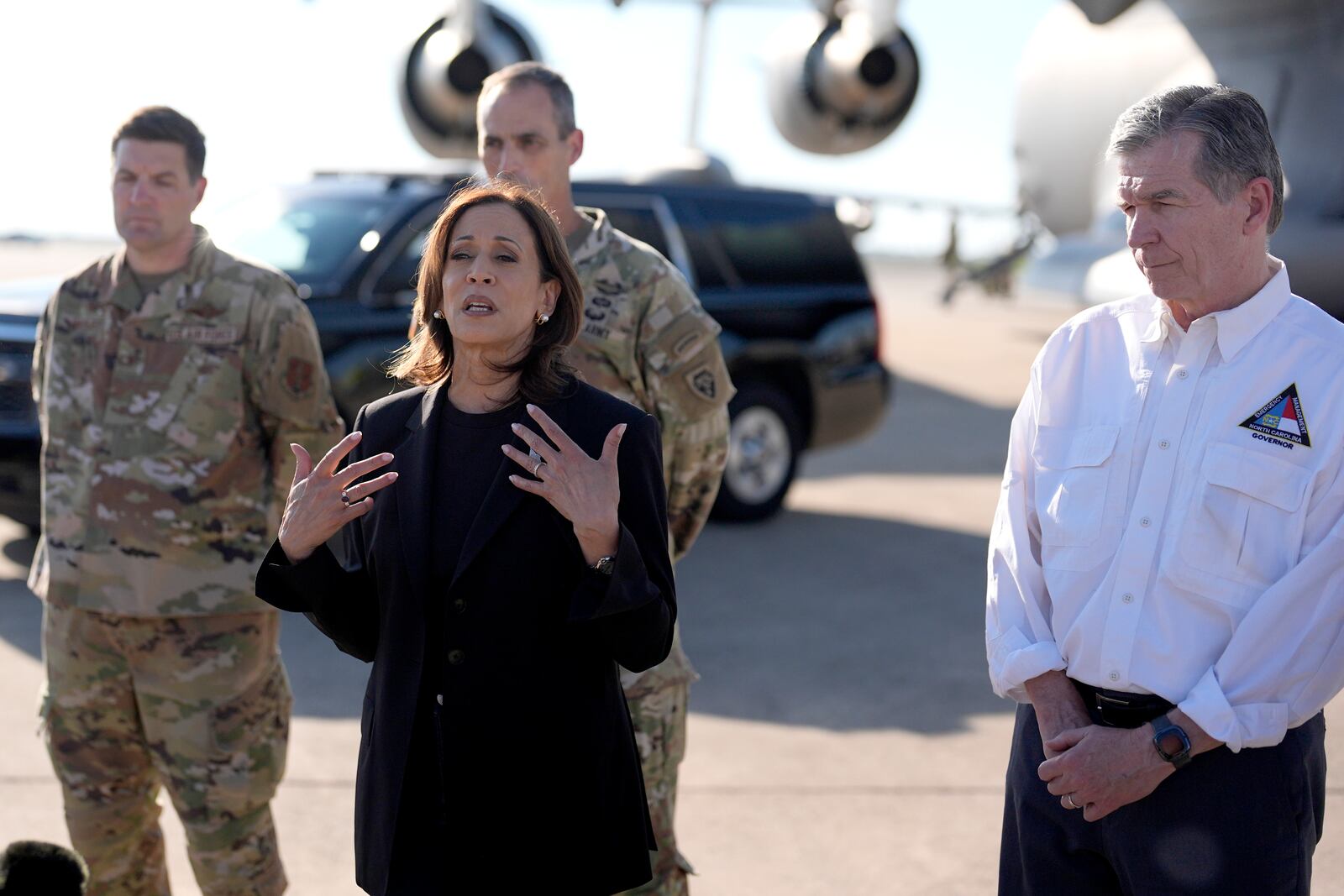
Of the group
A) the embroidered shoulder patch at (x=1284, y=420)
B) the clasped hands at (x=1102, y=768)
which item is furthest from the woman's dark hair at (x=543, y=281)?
the embroidered shoulder patch at (x=1284, y=420)

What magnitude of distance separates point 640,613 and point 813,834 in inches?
92.1

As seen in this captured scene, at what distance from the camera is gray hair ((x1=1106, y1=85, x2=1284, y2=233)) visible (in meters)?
2.15

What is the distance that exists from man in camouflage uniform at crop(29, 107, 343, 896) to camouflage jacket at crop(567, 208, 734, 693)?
0.71 metres

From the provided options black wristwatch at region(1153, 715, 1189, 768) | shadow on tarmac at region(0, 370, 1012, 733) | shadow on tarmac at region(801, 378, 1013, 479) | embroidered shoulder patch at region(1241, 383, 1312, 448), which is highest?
embroidered shoulder patch at region(1241, 383, 1312, 448)

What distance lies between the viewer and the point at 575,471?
82.7 inches

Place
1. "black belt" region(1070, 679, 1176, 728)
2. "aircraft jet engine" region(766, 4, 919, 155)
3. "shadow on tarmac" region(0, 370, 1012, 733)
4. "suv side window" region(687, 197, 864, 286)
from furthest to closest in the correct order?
"aircraft jet engine" region(766, 4, 919, 155) < "suv side window" region(687, 197, 864, 286) < "shadow on tarmac" region(0, 370, 1012, 733) < "black belt" region(1070, 679, 1176, 728)

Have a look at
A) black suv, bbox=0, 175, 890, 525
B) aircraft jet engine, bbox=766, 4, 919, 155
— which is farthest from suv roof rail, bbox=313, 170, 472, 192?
aircraft jet engine, bbox=766, 4, 919, 155

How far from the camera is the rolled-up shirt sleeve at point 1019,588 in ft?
7.52

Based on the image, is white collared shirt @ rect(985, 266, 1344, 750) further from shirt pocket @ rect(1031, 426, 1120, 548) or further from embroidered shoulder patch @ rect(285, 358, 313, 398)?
embroidered shoulder patch @ rect(285, 358, 313, 398)

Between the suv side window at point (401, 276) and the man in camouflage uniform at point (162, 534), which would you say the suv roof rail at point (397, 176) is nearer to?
the suv side window at point (401, 276)

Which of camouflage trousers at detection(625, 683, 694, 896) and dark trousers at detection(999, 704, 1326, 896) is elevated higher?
dark trousers at detection(999, 704, 1326, 896)

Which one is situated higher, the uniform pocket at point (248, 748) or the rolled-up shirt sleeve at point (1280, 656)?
the rolled-up shirt sleeve at point (1280, 656)

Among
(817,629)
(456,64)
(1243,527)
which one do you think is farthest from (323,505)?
(456,64)

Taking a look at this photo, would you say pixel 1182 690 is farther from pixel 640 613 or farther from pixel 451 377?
pixel 451 377
